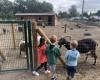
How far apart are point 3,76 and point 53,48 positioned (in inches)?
84.1

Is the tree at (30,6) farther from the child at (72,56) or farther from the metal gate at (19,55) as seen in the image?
the child at (72,56)

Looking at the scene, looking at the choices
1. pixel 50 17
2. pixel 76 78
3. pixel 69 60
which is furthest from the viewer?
pixel 50 17

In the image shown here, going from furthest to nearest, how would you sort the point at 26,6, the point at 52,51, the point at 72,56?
the point at 26,6 < the point at 52,51 < the point at 72,56

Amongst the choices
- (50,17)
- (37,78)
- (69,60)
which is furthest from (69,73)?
(50,17)

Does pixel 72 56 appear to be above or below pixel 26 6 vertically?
above

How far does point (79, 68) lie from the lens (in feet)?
30.1

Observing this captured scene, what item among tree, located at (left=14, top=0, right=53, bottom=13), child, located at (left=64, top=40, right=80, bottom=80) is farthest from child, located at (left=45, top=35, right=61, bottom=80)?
tree, located at (left=14, top=0, right=53, bottom=13)

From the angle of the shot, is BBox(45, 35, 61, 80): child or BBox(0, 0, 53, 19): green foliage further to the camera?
BBox(0, 0, 53, 19): green foliage

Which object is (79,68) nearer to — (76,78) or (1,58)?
(76,78)

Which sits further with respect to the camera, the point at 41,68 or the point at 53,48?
the point at 41,68

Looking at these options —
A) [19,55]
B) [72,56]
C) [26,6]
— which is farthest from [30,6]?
[72,56]

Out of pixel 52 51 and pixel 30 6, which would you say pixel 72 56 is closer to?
pixel 52 51

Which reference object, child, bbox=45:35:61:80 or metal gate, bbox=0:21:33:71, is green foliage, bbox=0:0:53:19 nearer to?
metal gate, bbox=0:21:33:71

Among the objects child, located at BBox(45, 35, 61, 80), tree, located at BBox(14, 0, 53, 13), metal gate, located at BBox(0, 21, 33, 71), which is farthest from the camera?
tree, located at BBox(14, 0, 53, 13)
